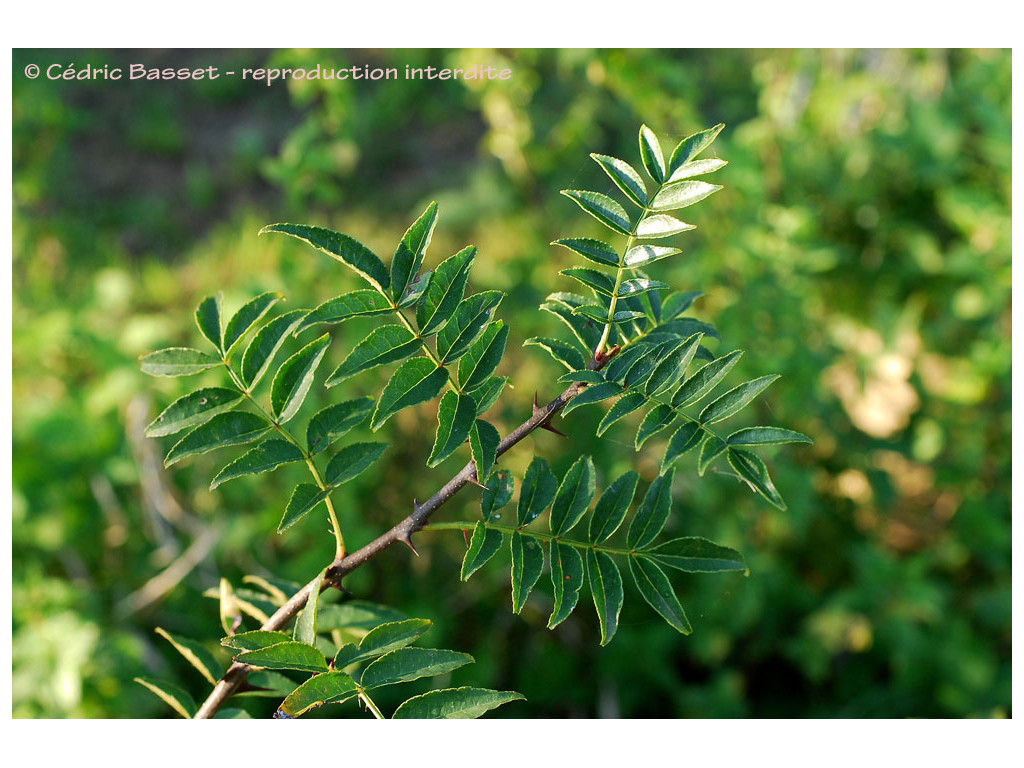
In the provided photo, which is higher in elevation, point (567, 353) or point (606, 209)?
point (606, 209)

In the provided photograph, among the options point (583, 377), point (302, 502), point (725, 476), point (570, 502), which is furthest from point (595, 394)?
point (725, 476)

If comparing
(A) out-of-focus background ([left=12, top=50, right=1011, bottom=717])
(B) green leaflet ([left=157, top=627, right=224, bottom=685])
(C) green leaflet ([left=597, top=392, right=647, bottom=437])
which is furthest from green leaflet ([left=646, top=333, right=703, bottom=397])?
(A) out-of-focus background ([left=12, top=50, right=1011, bottom=717])

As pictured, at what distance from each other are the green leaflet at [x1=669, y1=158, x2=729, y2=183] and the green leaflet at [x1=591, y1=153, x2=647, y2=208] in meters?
0.03

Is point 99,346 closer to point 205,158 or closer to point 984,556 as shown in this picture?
point 205,158

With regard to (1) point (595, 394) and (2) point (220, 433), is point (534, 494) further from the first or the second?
(2) point (220, 433)

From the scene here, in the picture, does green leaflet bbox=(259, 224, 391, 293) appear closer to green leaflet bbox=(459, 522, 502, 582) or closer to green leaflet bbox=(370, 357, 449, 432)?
green leaflet bbox=(370, 357, 449, 432)

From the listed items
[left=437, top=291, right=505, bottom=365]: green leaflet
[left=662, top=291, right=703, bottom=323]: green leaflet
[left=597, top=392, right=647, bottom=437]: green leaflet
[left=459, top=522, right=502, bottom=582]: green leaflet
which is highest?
[left=662, top=291, right=703, bottom=323]: green leaflet

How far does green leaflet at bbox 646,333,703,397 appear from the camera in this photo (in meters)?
0.59

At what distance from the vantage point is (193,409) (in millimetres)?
648

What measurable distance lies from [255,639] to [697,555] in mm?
335

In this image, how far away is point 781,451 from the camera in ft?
5.35
